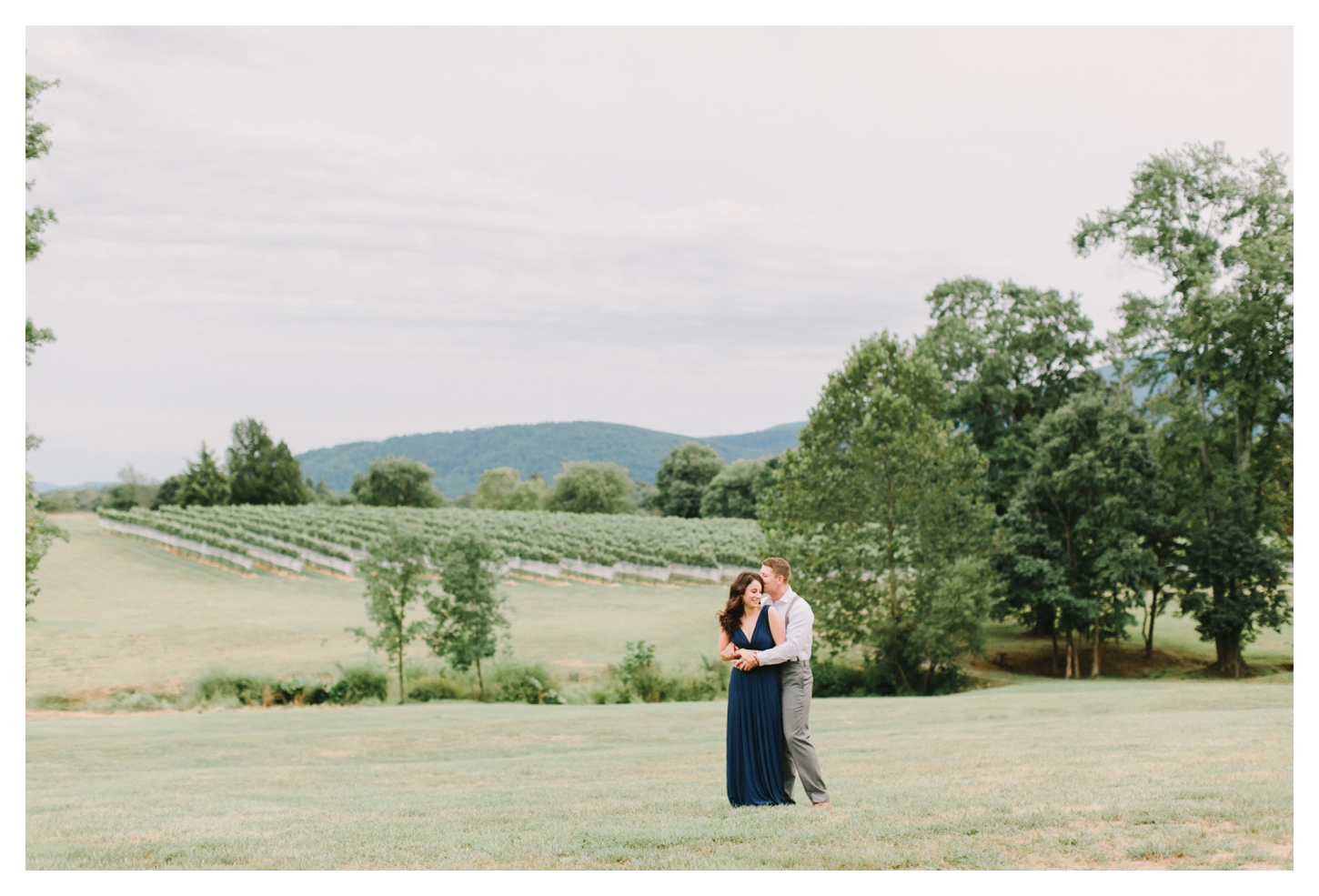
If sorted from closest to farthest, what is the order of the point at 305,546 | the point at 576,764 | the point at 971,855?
the point at 971,855
the point at 576,764
the point at 305,546

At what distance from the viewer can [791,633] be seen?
26.3ft

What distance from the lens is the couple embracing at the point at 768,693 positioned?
803 centimetres

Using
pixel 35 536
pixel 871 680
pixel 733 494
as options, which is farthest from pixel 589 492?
pixel 35 536

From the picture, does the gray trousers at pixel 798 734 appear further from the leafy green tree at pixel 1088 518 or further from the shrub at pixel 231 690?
the leafy green tree at pixel 1088 518

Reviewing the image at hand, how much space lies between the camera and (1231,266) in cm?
2878

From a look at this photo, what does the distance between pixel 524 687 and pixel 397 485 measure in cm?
8213

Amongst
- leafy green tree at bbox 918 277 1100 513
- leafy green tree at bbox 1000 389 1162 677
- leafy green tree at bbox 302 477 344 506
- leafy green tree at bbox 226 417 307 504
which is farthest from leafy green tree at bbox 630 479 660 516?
leafy green tree at bbox 1000 389 1162 677

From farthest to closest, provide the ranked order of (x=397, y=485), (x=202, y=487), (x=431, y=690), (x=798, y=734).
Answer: (x=397, y=485) < (x=202, y=487) < (x=431, y=690) < (x=798, y=734)

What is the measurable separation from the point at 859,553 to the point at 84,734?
20158mm

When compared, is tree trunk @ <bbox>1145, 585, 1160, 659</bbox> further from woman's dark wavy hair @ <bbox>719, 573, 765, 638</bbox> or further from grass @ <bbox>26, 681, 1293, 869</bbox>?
woman's dark wavy hair @ <bbox>719, 573, 765, 638</bbox>

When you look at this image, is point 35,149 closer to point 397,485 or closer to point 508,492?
point 397,485

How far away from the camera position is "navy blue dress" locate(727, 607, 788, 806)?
8094mm

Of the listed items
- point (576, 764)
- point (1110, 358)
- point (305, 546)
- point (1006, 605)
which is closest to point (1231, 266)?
point (1110, 358)

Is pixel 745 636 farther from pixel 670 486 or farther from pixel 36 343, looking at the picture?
pixel 670 486
